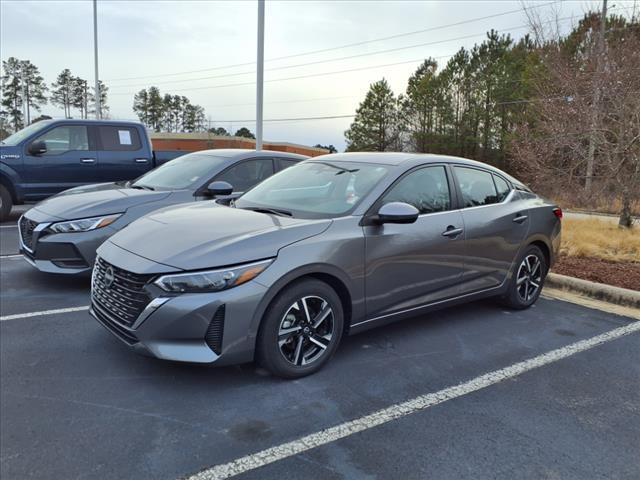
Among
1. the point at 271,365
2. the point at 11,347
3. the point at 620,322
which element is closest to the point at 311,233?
the point at 271,365

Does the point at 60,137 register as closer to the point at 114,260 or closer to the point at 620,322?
the point at 114,260

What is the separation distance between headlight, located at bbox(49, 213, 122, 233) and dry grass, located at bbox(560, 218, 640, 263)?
246 inches

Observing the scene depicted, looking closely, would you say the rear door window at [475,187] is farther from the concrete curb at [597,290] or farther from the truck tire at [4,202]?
the truck tire at [4,202]

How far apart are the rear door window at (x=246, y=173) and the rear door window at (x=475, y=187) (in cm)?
269

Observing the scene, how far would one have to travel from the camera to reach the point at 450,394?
3.35m

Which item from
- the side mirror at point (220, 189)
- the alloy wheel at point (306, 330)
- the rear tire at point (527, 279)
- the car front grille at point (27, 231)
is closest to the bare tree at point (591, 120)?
the rear tire at point (527, 279)

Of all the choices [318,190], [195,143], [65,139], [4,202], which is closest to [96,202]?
[318,190]

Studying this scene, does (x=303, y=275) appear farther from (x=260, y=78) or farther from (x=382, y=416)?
(x=260, y=78)

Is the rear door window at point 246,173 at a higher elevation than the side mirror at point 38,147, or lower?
lower

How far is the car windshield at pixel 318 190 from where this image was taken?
396cm

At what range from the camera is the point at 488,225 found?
4668 mm

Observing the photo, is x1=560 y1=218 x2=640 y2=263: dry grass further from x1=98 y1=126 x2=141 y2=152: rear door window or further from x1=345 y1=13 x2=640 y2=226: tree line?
x1=98 y1=126 x2=141 y2=152: rear door window

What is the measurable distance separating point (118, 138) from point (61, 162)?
44.1 inches

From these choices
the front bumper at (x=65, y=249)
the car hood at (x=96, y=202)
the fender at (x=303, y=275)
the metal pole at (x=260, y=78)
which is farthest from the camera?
the metal pole at (x=260, y=78)
